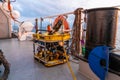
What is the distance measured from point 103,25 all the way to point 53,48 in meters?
1.59

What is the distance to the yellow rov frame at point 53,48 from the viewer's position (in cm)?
320

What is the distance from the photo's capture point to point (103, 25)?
89.5 inches

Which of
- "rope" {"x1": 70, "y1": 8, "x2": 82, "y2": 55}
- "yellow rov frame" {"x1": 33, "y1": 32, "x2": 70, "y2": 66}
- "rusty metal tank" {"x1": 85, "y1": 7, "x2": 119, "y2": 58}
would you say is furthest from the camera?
"yellow rov frame" {"x1": 33, "y1": 32, "x2": 70, "y2": 66}

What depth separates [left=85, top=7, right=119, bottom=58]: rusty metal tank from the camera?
2.23 m

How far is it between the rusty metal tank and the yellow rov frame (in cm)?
106

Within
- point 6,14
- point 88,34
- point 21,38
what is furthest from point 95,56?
point 6,14

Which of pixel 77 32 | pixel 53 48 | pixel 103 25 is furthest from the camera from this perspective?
pixel 53 48

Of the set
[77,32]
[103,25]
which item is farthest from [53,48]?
[103,25]

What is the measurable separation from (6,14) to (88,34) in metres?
7.43

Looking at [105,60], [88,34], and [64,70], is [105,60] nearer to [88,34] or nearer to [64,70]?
[88,34]

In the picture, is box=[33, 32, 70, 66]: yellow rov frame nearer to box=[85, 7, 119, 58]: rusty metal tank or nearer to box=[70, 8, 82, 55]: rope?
box=[70, 8, 82, 55]: rope

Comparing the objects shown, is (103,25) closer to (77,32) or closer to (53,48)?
(77,32)

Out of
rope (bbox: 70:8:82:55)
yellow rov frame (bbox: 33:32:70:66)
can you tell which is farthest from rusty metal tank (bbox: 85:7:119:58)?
yellow rov frame (bbox: 33:32:70:66)

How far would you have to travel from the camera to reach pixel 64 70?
3004 mm
